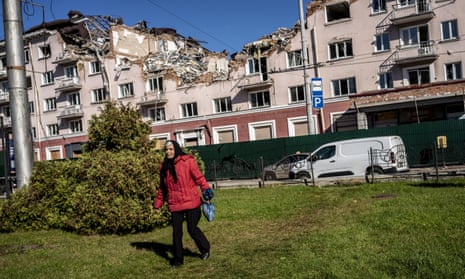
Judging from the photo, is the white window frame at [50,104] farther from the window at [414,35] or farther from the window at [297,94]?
the window at [414,35]

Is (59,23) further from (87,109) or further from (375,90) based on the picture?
(375,90)

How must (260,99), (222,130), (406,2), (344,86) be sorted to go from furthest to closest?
1. (222,130)
2. (260,99)
3. (344,86)
4. (406,2)

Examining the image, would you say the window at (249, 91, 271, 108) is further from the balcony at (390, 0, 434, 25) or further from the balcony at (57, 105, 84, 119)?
the balcony at (57, 105, 84, 119)

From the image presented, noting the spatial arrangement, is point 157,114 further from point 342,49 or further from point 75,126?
point 342,49

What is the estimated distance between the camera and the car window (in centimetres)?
1936

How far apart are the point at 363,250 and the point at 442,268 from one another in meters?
1.33

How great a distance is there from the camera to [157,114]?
46.0m

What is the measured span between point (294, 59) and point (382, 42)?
24.5 feet

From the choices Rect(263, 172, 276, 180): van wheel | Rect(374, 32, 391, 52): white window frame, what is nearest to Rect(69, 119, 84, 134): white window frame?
Rect(374, 32, 391, 52): white window frame

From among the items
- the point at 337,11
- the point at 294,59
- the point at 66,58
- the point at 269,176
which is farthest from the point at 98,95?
the point at 269,176

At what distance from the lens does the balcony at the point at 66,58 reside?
1998 inches

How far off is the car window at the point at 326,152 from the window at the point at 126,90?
104 ft

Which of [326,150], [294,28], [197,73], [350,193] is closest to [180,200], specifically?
[350,193]

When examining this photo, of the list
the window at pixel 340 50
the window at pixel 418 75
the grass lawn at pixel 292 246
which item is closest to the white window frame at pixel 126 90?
the window at pixel 340 50
